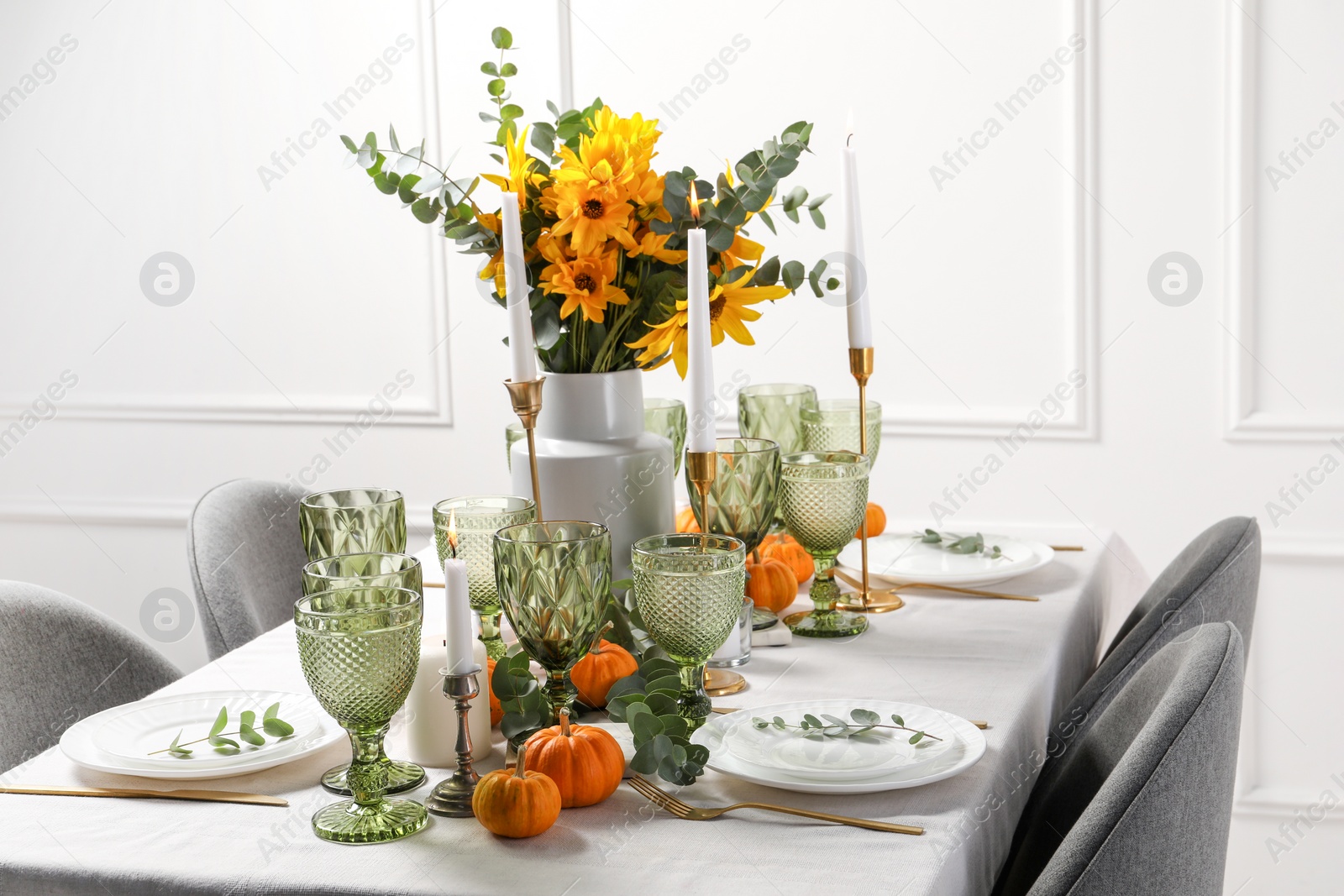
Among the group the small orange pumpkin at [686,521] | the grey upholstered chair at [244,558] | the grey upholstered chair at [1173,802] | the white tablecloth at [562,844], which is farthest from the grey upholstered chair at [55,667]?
the grey upholstered chair at [1173,802]

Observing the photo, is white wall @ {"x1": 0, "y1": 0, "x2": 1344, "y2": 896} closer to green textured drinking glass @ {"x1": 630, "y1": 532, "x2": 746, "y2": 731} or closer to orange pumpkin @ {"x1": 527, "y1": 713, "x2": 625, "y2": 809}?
green textured drinking glass @ {"x1": 630, "y1": 532, "x2": 746, "y2": 731}

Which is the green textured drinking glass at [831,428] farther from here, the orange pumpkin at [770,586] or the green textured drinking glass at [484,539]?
the green textured drinking glass at [484,539]

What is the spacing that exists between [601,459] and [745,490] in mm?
166

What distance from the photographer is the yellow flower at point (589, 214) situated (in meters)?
1.31

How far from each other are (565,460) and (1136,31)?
1717mm

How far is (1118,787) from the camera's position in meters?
0.92

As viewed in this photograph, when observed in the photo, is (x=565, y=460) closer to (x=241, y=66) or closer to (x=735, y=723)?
(x=735, y=723)

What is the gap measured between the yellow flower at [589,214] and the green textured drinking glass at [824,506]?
35cm

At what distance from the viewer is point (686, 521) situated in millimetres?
1746

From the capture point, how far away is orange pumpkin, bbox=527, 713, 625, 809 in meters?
1.02

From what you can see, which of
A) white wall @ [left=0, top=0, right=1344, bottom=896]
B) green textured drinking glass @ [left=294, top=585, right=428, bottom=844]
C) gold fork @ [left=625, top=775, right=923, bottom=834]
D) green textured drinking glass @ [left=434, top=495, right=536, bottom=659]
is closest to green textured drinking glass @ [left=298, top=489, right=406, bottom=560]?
green textured drinking glass @ [left=434, top=495, right=536, bottom=659]

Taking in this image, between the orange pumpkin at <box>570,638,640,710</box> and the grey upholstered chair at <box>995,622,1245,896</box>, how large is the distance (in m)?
0.44

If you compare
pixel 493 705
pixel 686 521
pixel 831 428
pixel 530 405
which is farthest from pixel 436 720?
pixel 831 428

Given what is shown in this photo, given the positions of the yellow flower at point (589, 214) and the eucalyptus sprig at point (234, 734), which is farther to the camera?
the yellow flower at point (589, 214)
